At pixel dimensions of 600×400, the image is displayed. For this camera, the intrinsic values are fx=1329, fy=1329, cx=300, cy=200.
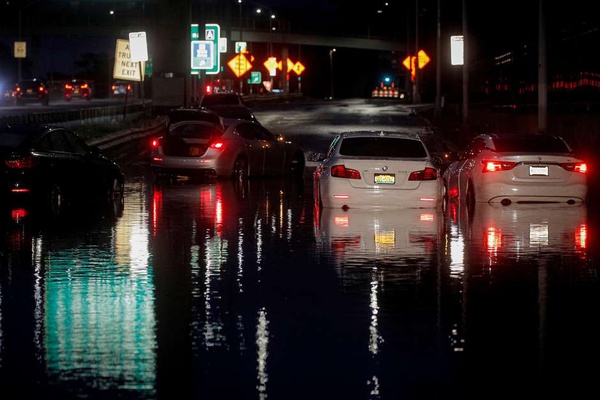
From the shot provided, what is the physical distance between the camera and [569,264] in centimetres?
1493

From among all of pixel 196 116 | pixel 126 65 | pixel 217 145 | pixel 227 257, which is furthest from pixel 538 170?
pixel 126 65

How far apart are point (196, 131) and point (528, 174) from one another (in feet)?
32.7

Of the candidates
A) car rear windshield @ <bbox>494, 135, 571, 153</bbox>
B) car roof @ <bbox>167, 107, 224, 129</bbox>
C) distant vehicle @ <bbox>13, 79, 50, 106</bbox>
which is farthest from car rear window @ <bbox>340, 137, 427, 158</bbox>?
distant vehicle @ <bbox>13, 79, 50, 106</bbox>

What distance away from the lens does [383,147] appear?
Answer: 22.0 meters

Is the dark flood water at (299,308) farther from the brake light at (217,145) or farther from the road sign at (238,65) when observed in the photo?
the road sign at (238,65)

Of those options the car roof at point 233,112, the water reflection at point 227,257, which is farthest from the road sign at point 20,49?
the water reflection at point 227,257

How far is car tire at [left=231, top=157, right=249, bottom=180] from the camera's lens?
3041 cm

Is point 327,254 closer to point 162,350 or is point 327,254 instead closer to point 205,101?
point 162,350

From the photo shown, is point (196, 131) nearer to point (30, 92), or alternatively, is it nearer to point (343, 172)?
point (343, 172)

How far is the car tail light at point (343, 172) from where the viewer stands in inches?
835

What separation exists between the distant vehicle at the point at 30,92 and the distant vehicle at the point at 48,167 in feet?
220

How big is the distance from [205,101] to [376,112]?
20.1 m

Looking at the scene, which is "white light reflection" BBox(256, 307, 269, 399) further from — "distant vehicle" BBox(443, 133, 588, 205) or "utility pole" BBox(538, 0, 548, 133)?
"utility pole" BBox(538, 0, 548, 133)

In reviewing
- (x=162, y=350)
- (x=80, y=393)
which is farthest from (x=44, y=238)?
(x=80, y=393)
